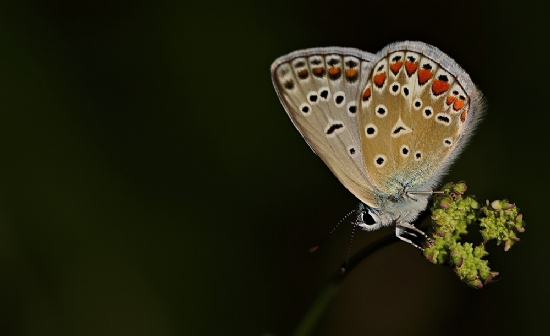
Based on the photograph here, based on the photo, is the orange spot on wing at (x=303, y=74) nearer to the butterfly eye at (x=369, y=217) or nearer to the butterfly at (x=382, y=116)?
the butterfly at (x=382, y=116)

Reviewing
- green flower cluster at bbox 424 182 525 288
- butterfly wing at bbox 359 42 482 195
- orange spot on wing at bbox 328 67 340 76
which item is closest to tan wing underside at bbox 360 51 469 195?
butterfly wing at bbox 359 42 482 195

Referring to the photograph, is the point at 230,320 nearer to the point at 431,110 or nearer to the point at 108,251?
the point at 108,251

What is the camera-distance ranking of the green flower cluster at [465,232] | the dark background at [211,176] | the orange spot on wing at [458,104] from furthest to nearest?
the dark background at [211,176], the orange spot on wing at [458,104], the green flower cluster at [465,232]

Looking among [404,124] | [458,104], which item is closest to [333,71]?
[404,124]

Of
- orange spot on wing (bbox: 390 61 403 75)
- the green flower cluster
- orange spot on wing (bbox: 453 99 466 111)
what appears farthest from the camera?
orange spot on wing (bbox: 390 61 403 75)

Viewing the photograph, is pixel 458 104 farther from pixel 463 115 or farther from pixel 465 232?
pixel 465 232

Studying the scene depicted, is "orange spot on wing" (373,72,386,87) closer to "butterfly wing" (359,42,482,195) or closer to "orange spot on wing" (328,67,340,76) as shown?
"butterfly wing" (359,42,482,195)

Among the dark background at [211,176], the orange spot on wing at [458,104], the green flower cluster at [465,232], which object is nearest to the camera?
the green flower cluster at [465,232]

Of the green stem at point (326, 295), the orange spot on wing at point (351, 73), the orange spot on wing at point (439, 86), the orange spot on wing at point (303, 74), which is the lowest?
the green stem at point (326, 295)

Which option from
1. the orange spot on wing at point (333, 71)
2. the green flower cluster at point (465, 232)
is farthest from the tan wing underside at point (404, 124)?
the green flower cluster at point (465, 232)
